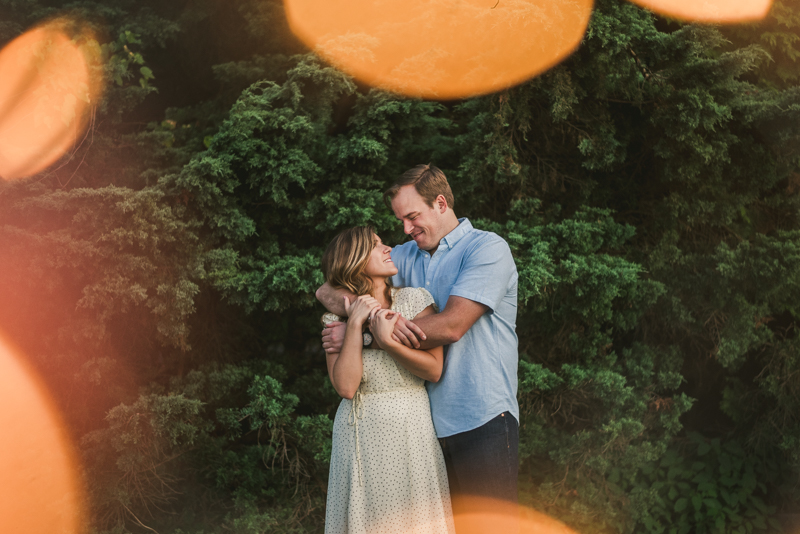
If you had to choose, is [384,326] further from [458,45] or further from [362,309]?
[458,45]

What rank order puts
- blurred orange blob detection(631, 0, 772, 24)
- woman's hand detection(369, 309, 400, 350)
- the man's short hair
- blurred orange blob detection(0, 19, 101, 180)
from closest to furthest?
woman's hand detection(369, 309, 400, 350) → the man's short hair → blurred orange blob detection(631, 0, 772, 24) → blurred orange blob detection(0, 19, 101, 180)

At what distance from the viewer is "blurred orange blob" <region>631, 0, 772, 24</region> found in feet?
14.5

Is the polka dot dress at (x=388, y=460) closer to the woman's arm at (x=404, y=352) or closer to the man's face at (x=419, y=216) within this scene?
the woman's arm at (x=404, y=352)

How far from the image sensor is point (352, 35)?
4.76 meters

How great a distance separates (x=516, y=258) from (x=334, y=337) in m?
2.31

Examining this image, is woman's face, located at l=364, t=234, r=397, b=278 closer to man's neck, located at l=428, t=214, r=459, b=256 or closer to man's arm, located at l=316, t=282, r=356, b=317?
man's arm, located at l=316, t=282, r=356, b=317

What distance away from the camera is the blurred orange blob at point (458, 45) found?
4211 mm

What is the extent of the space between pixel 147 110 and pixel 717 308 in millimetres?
5845

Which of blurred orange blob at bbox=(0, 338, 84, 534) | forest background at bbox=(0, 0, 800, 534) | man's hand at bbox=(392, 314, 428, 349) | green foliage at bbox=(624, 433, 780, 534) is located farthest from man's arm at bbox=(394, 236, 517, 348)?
blurred orange blob at bbox=(0, 338, 84, 534)

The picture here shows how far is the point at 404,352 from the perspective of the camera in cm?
236

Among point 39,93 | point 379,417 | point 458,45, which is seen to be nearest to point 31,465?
point 39,93

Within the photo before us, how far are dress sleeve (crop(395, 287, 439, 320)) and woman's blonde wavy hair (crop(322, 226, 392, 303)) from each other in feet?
0.47

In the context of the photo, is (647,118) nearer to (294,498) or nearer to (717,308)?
(717,308)

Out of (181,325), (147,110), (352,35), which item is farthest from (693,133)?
(147,110)
